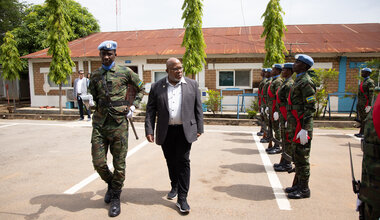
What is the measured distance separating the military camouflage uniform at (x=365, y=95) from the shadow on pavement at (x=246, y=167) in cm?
516

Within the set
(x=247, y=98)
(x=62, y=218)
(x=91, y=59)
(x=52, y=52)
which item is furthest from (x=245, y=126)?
(x=91, y=59)

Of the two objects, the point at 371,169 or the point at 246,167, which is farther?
the point at 246,167

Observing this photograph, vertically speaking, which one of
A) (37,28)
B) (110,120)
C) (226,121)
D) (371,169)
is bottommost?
(226,121)

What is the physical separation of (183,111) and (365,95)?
742cm

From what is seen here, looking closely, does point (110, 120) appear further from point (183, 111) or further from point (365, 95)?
point (365, 95)

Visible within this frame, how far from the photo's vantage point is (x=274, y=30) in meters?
10.9

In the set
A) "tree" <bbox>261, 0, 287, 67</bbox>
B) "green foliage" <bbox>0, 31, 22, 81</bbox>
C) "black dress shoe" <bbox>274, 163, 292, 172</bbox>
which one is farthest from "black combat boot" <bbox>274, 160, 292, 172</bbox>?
"green foliage" <bbox>0, 31, 22, 81</bbox>

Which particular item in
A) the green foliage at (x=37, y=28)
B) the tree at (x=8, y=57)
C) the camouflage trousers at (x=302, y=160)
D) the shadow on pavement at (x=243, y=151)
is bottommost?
the shadow on pavement at (x=243, y=151)

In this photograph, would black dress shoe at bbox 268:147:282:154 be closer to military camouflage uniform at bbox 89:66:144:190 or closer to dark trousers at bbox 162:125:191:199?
dark trousers at bbox 162:125:191:199

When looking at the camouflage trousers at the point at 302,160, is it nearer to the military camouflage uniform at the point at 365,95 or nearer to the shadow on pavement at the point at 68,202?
the shadow on pavement at the point at 68,202

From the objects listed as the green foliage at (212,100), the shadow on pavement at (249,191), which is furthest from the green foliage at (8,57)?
the shadow on pavement at (249,191)

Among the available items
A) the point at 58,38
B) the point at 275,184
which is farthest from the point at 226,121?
the point at 58,38

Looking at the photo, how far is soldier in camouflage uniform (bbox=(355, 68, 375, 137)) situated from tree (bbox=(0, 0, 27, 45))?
2590 centimetres

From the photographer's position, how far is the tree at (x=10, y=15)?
22.3m
